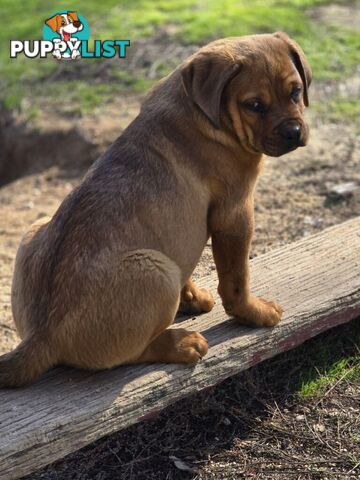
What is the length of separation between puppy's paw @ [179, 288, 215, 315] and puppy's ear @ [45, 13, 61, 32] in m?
6.17

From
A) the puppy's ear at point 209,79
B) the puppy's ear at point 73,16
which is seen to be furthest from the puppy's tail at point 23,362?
the puppy's ear at point 73,16

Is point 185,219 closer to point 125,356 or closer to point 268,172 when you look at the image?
point 125,356

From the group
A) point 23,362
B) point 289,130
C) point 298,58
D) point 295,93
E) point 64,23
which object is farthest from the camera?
point 64,23

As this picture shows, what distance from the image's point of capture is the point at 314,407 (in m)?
4.60

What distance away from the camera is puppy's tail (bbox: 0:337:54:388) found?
12.5 feet

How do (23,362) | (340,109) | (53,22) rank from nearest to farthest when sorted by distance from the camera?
(23,362), (340,109), (53,22)

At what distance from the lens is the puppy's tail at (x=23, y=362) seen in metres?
3.81

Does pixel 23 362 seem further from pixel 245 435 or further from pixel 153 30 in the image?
pixel 153 30

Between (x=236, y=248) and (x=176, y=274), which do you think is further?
(x=236, y=248)

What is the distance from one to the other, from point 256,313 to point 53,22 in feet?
22.2

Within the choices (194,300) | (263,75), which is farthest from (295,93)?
(194,300)

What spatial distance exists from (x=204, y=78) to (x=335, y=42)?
662cm

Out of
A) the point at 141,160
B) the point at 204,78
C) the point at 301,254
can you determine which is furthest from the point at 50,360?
the point at 301,254

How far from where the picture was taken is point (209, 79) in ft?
13.1
